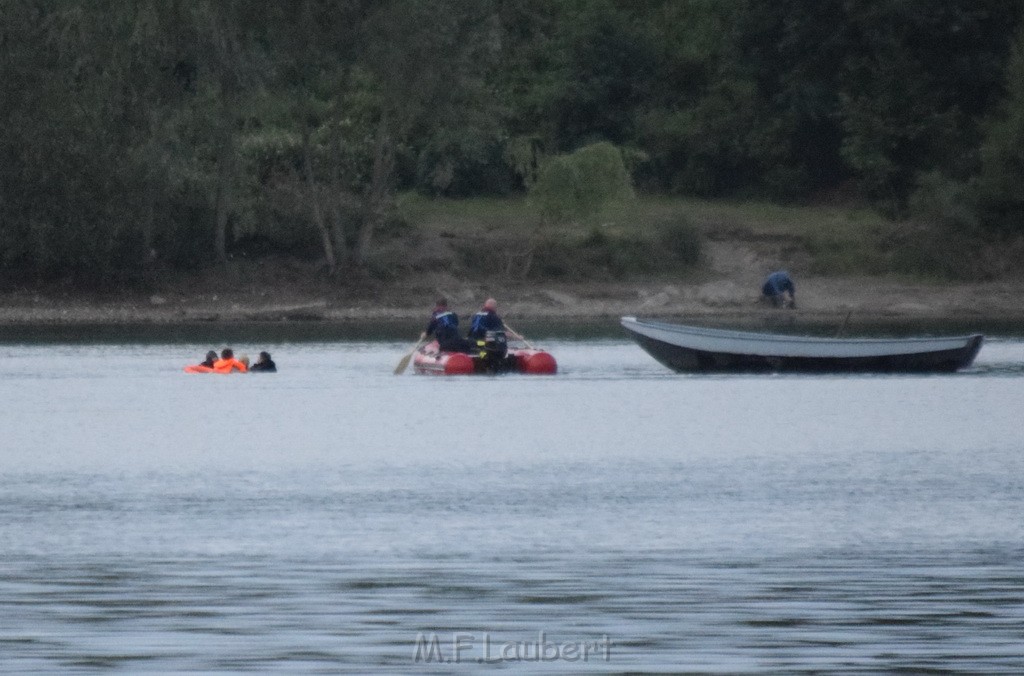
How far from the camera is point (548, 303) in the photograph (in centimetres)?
7112

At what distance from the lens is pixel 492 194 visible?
7919 centimetres

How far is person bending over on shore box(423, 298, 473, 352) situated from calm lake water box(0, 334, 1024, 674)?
3509 mm

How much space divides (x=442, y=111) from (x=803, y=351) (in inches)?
1072

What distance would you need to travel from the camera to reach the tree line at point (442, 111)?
66.7 m


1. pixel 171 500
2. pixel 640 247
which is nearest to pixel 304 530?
pixel 171 500

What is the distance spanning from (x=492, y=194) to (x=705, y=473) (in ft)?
170

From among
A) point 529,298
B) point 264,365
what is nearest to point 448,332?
point 264,365

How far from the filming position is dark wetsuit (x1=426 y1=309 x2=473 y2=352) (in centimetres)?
4534

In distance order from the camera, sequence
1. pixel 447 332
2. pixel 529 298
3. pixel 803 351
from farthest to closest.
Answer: pixel 529 298, pixel 447 332, pixel 803 351

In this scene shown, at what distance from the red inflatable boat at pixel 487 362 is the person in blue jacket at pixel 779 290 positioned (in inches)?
873

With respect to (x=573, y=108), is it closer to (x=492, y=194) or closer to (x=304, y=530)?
(x=492, y=194)

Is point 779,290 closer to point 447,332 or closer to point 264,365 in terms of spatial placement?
point 447,332

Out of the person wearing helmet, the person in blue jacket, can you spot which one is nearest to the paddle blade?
the person wearing helmet

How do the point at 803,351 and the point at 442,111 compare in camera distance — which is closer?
the point at 803,351
